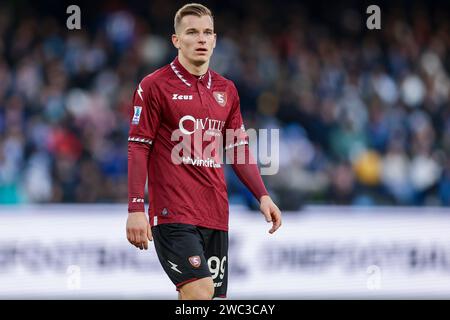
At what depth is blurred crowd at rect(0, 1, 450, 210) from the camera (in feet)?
39.6

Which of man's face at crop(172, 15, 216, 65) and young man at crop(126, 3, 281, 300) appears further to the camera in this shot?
man's face at crop(172, 15, 216, 65)

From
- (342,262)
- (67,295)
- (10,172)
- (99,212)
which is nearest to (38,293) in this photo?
(67,295)

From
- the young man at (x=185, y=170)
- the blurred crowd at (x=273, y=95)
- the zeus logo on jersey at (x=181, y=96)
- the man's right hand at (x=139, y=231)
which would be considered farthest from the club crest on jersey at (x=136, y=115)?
the blurred crowd at (x=273, y=95)

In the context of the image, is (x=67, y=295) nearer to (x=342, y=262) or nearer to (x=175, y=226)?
(x=342, y=262)

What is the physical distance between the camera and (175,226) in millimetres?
5891

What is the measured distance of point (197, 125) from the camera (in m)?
6.04

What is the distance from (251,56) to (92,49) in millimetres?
2468

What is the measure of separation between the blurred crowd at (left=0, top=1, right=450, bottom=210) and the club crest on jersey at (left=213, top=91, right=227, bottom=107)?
4.61 metres

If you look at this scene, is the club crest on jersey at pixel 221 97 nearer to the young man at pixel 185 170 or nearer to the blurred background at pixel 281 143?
the young man at pixel 185 170

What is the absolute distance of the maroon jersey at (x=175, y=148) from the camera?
594 cm

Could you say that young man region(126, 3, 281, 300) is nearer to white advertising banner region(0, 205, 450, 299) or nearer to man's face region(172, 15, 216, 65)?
man's face region(172, 15, 216, 65)

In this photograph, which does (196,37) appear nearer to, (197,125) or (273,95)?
(197,125)

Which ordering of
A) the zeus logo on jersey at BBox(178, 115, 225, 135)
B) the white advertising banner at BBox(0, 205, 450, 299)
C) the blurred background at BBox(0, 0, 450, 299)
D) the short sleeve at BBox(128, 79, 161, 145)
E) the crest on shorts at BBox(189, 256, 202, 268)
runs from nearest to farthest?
the crest on shorts at BBox(189, 256, 202, 268)
the short sleeve at BBox(128, 79, 161, 145)
the zeus logo on jersey at BBox(178, 115, 225, 135)
the white advertising banner at BBox(0, 205, 450, 299)
the blurred background at BBox(0, 0, 450, 299)

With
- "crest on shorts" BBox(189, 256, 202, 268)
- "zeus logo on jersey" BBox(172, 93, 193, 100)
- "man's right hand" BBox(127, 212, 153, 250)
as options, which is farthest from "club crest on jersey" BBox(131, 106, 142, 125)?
"crest on shorts" BBox(189, 256, 202, 268)
